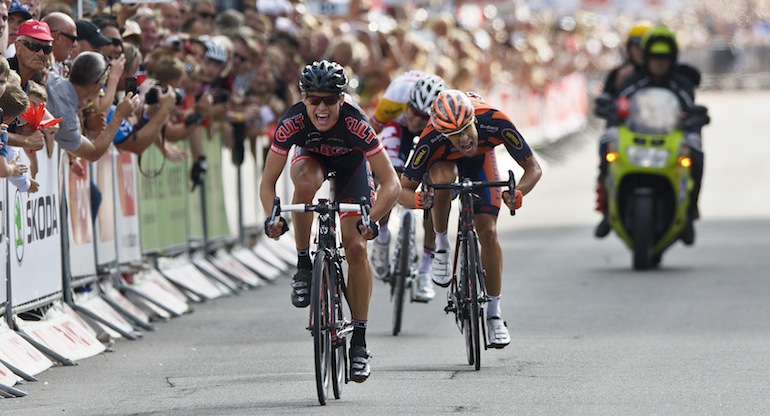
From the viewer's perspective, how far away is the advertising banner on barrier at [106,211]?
12.9 metres

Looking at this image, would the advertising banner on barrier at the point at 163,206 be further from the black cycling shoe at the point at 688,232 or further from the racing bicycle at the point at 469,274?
the black cycling shoe at the point at 688,232

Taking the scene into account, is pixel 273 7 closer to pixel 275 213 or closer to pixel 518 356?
pixel 518 356

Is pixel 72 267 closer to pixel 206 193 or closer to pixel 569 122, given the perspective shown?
pixel 206 193

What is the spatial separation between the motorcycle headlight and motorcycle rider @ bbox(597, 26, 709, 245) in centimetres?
31

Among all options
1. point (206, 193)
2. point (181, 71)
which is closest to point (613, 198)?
point (206, 193)

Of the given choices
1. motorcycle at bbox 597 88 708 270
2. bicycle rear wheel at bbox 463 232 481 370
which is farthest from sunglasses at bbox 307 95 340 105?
motorcycle at bbox 597 88 708 270

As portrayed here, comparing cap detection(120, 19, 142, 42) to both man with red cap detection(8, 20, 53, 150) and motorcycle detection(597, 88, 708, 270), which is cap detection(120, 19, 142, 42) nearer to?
man with red cap detection(8, 20, 53, 150)

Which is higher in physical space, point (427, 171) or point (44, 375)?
point (427, 171)

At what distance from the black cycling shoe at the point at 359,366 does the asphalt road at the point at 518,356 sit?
0.35 ft

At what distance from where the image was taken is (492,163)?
36.9 ft

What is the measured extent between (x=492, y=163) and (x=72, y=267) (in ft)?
9.85

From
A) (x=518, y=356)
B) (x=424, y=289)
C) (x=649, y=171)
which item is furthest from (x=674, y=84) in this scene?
(x=518, y=356)

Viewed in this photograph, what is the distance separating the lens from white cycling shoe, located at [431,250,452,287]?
11.3 metres

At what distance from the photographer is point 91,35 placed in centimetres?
1224
